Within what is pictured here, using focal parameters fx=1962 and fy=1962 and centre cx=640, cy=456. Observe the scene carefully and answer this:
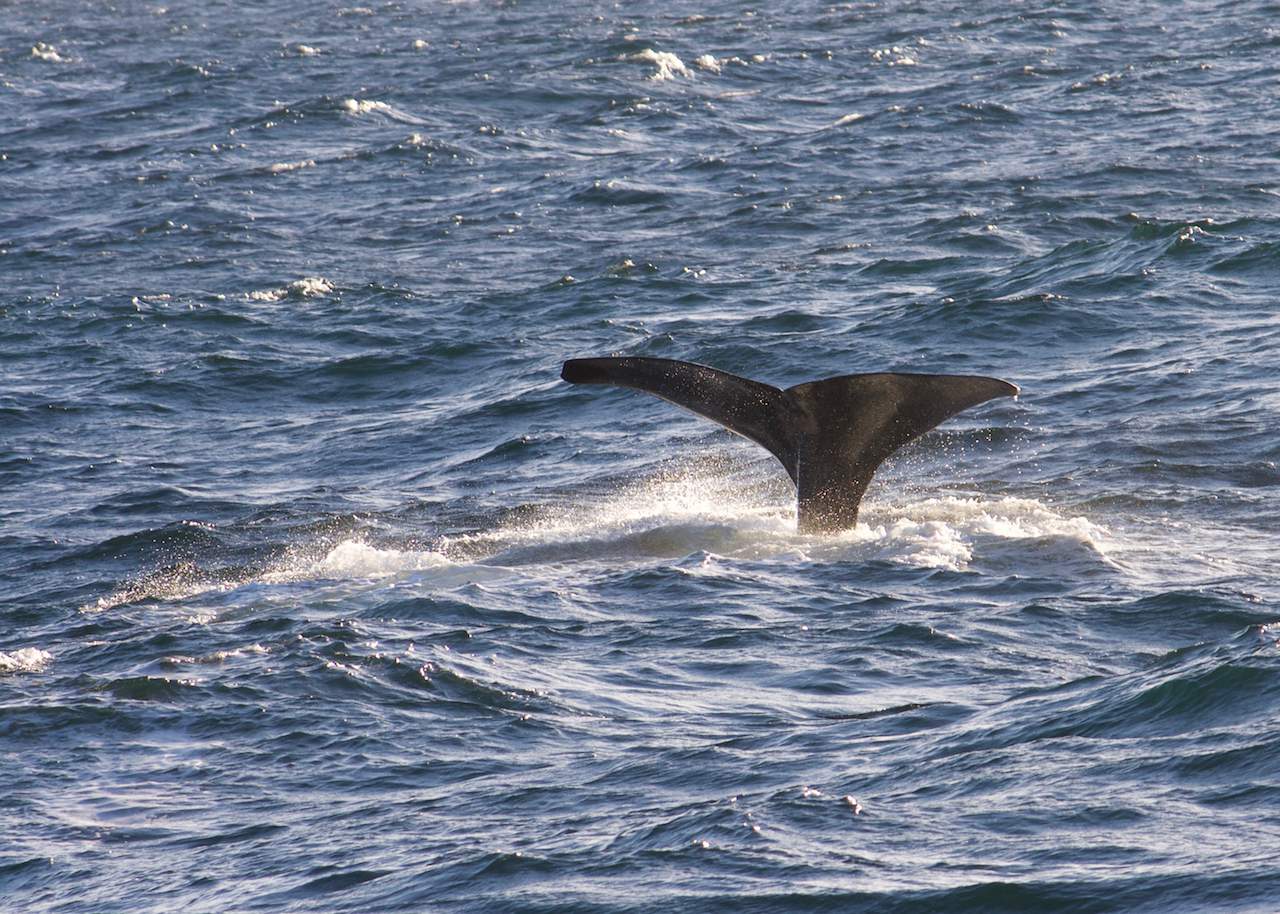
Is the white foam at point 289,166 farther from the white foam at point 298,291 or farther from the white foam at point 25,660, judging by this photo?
the white foam at point 25,660

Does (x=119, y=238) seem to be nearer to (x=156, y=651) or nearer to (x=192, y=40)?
(x=156, y=651)

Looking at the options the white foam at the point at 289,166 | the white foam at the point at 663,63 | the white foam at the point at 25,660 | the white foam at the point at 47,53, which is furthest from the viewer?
the white foam at the point at 47,53

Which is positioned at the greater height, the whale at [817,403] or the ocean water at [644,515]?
the whale at [817,403]

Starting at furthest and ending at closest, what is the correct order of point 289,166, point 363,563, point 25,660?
point 289,166 → point 363,563 → point 25,660

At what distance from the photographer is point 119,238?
30578mm

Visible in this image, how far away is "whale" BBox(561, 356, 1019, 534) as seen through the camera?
12570 millimetres

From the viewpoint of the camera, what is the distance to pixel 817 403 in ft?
42.9

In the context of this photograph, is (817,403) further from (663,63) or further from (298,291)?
(663,63)

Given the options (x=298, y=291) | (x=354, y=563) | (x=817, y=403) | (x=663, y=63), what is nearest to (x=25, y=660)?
(x=354, y=563)

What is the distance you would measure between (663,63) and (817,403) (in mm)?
31725

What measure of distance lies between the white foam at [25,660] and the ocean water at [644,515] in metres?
0.04

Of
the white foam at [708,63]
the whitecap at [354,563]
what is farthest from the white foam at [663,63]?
the whitecap at [354,563]

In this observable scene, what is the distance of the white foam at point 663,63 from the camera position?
42484 mm

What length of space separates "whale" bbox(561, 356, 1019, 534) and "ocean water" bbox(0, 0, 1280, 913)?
87cm
